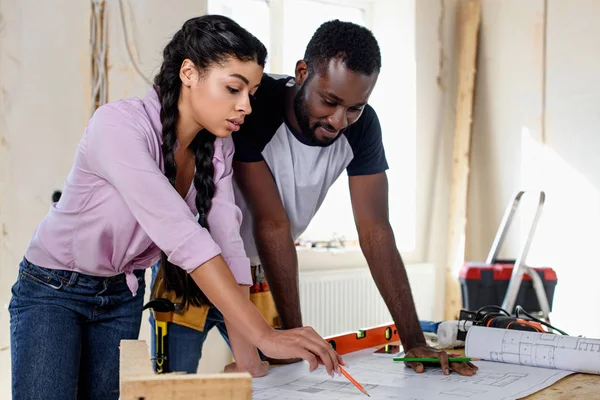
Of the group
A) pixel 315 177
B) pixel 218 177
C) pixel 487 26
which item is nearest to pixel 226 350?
pixel 315 177

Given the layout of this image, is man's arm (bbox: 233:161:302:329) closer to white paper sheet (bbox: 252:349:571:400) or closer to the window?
white paper sheet (bbox: 252:349:571:400)

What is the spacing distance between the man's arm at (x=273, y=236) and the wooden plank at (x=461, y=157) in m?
2.95

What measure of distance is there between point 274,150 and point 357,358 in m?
0.52

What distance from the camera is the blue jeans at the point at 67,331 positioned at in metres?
1.34

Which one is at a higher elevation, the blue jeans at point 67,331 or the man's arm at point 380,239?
the man's arm at point 380,239

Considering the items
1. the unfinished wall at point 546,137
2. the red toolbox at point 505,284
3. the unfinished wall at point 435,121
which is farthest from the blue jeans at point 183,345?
the unfinished wall at point 435,121

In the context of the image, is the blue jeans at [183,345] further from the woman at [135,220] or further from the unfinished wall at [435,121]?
the unfinished wall at [435,121]

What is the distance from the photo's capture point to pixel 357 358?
155 centimetres

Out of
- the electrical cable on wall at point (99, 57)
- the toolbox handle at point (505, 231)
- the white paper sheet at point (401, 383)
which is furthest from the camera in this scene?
the toolbox handle at point (505, 231)

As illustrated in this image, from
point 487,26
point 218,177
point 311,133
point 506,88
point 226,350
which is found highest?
point 487,26

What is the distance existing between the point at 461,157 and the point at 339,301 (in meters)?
1.28

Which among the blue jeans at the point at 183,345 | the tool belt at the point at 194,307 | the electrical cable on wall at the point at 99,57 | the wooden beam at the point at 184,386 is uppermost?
the electrical cable on wall at the point at 99,57

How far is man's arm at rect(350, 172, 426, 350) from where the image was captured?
1688 mm

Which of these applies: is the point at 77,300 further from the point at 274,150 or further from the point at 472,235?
the point at 472,235
